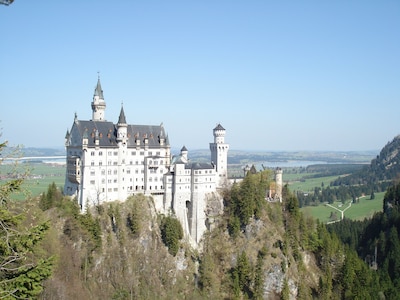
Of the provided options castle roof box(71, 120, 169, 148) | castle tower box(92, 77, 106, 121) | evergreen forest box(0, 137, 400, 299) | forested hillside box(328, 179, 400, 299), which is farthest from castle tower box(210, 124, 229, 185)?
forested hillside box(328, 179, 400, 299)

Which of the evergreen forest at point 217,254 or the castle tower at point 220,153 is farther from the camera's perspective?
the castle tower at point 220,153

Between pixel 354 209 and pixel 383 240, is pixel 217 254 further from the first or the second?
pixel 354 209

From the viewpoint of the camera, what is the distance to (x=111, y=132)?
83500 millimetres

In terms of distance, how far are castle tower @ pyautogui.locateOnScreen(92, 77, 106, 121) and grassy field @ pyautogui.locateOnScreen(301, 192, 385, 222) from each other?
93.7 meters

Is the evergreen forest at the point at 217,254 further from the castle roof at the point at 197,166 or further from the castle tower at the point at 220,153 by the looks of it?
the castle roof at the point at 197,166

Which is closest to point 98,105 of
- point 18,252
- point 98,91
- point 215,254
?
point 98,91

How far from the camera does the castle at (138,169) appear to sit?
259ft

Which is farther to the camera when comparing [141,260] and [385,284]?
[385,284]

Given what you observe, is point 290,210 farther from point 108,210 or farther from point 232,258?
point 108,210

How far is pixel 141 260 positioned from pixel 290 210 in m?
32.6

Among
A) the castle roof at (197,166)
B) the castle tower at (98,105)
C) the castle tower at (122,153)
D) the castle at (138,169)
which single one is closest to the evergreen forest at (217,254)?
the castle tower at (122,153)

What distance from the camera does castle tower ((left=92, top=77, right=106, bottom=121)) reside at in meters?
87.9

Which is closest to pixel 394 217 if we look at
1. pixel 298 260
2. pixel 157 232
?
pixel 298 260

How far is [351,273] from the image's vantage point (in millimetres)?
84750
